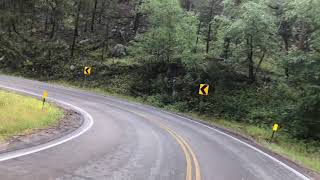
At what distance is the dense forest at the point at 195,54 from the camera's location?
93.2ft

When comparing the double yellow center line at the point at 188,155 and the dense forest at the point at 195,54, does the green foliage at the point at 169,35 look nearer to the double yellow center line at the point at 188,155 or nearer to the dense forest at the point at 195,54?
the dense forest at the point at 195,54

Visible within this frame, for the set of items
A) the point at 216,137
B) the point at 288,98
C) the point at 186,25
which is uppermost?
the point at 186,25

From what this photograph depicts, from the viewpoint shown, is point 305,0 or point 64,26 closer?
point 305,0

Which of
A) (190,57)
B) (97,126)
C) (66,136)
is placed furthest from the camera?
(190,57)

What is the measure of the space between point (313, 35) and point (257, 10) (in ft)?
17.2

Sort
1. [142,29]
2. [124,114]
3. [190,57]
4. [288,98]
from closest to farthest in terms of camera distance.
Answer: [124,114], [288,98], [190,57], [142,29]

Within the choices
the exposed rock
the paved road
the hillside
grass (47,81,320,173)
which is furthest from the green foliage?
the paved road

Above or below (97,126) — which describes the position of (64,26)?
above

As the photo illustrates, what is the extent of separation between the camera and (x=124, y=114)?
23.9m

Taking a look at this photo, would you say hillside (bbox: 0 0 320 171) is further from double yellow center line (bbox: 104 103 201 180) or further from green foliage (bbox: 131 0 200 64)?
double yellow center line (bbox: 104 103 201 180)

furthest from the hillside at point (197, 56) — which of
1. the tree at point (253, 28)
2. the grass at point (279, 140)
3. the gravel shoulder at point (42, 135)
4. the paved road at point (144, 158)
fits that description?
the gravel shoulder at point (42, 135)

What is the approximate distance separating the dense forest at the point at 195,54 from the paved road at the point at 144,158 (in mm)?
10690

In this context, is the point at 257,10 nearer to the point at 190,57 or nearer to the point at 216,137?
the point at 190,57

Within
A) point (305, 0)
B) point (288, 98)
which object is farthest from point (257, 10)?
point (288, 98)
